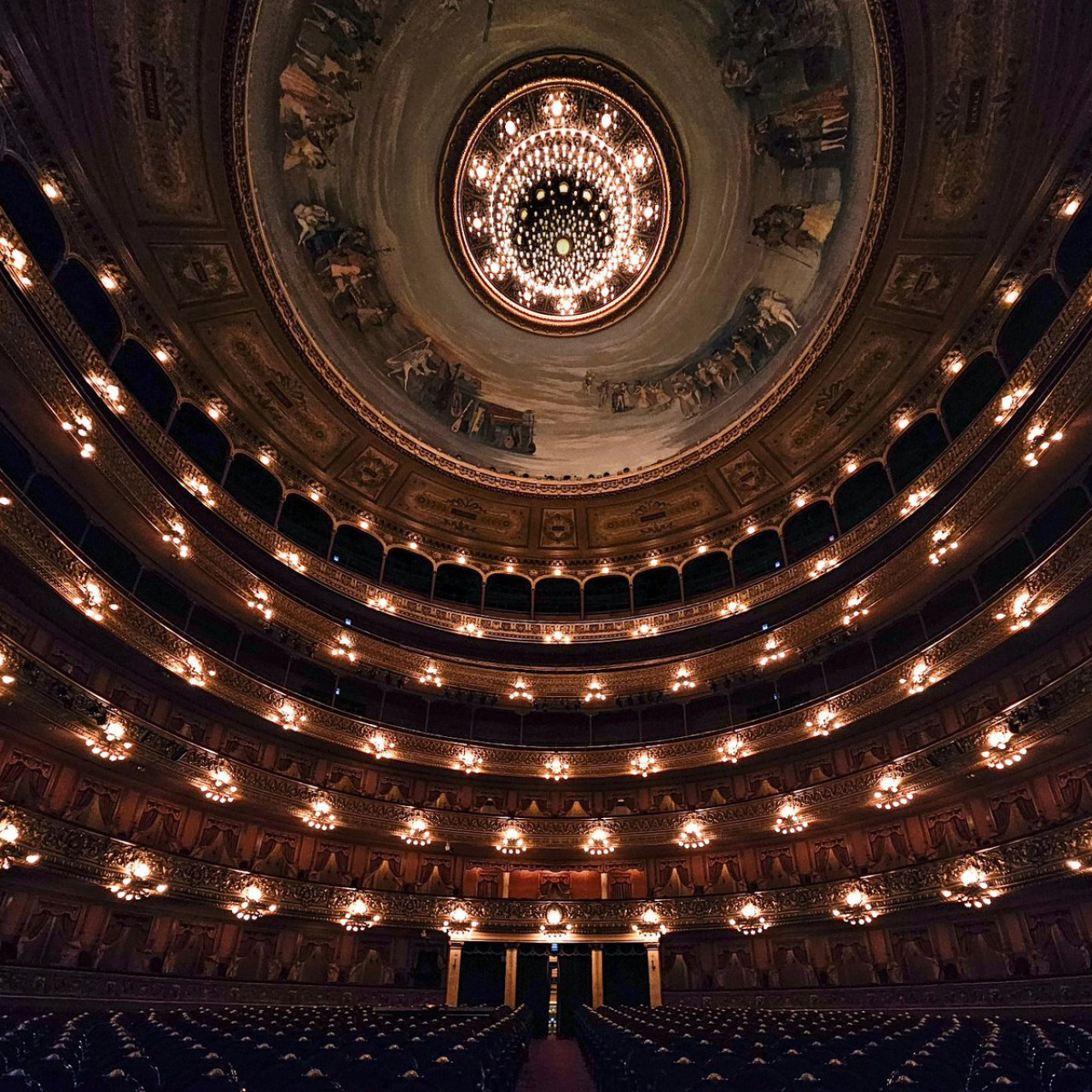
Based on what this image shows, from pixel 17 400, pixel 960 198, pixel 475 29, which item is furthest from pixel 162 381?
pixel 960 198

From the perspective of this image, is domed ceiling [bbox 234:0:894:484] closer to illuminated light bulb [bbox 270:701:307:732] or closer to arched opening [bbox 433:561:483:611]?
arched opening [bbox 433:561:483:611]

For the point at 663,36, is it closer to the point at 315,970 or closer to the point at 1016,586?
the point at 1016,586

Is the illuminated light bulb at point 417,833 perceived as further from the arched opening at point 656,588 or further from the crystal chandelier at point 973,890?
the crystal chandelier at point 973,890

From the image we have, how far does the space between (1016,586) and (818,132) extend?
14.5m

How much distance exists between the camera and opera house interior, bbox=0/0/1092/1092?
15.2m

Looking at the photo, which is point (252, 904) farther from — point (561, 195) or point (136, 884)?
point (561, 195)

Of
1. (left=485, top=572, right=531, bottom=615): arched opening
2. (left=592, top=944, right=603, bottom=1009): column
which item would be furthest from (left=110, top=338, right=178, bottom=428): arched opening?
(left=592, top=944, right=603, bottom=1009): column

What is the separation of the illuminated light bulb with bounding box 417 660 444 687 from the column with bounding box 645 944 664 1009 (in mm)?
11502

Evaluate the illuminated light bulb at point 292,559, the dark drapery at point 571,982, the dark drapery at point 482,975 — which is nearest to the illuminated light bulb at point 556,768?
the dark drapery at point 571,982

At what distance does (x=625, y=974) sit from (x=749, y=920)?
4.95 meters

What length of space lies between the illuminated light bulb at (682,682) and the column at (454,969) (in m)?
11.5

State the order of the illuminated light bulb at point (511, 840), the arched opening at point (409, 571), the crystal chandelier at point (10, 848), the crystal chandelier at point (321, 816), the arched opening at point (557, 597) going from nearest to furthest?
the crystal chandelier at point (10, 848) → the crystal chandelier at point (321, 816) → the illuminated light bulb at point (511, 840) → the arched opening at point (409, 571) → the arched opening at point (557, 597)

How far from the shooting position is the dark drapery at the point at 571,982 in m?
20.7

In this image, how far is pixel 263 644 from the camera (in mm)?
22719
